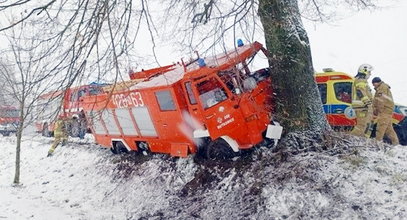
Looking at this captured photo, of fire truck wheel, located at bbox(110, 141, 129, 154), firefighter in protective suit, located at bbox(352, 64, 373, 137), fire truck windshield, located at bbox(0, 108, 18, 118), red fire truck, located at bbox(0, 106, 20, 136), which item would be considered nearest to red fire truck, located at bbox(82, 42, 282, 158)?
firefighter in protective suit, located at bbox(352, 64, 373, 137)

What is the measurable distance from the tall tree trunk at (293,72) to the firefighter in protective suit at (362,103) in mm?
1940

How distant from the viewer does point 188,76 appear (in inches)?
352

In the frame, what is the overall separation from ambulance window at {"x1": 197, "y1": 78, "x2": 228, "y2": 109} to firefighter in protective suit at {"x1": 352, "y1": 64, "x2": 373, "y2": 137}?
3463 mm

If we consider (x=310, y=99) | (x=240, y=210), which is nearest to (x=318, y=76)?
(x=310, y=99)

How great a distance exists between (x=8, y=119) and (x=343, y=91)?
54.7 feet

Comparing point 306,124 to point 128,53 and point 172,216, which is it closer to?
point 172,216

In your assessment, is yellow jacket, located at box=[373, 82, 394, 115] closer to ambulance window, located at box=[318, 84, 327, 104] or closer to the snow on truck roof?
ambulance window, located at box=[318, 84, 327, 104]

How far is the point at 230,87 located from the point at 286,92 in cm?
123

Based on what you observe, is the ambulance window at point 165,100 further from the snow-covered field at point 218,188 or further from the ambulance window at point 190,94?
the snow-covered field at point 218,188

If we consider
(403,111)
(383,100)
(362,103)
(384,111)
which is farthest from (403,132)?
(362,103)

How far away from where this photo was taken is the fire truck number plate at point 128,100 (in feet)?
35.3

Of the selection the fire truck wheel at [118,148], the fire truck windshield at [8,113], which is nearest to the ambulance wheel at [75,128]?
the fire truck wheel at [118,148]

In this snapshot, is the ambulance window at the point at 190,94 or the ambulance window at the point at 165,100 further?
the ambulance window at the point at 165,100

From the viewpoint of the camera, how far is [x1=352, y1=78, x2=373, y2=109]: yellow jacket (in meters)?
10.3
